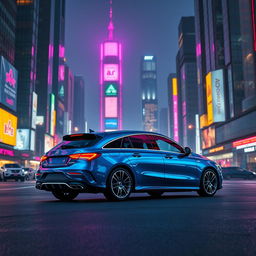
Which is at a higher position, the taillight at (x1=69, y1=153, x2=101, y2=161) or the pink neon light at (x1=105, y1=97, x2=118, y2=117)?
the pink neon light at (x1=105, y1=97, x2=118, y2=117)

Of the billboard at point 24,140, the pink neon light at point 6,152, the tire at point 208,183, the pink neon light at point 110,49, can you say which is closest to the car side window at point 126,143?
the tire at point 208,183

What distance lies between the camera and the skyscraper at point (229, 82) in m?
60.3

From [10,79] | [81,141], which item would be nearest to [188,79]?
[10,79]

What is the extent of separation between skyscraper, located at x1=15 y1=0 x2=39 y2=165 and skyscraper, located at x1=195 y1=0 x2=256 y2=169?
39537 millimetres

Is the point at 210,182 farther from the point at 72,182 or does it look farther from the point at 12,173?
the point at 12,173

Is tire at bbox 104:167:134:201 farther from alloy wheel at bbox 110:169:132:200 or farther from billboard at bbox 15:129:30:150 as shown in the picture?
billboard at bbox 15:129:30:150

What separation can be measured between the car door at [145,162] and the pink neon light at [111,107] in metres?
128

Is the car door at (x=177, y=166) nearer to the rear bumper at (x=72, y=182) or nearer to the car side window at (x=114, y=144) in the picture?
the car side window at (x=114, y=144)

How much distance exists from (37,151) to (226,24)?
61020 mm

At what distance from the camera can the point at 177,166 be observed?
948 centimetres

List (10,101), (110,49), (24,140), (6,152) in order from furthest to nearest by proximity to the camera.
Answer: (110,49) < (24,140) < (10,101) < (6,152)

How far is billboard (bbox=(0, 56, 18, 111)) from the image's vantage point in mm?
61406

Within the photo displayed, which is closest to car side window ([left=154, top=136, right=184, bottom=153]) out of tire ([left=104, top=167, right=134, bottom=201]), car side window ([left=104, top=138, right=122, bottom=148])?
car side window ([left=104, top=138, right=122, bottom=148])

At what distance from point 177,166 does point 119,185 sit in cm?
173
